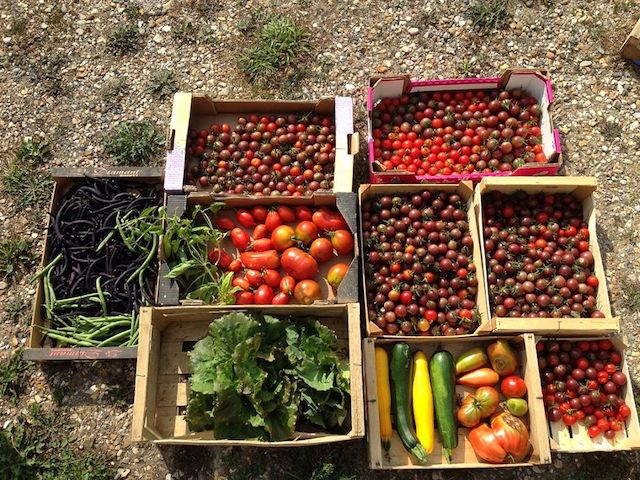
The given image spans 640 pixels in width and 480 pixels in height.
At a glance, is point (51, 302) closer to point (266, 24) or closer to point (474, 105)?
point (266, 24)

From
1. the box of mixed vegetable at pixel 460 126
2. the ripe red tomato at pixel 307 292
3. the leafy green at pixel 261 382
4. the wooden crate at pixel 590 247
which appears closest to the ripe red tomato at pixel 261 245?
the ripe red tomato at pixel 307 292

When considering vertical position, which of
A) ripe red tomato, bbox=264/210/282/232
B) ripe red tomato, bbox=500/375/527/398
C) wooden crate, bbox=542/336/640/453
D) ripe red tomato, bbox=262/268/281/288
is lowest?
wooden crate, bbox=542/336/640/453

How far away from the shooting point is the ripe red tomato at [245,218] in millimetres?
4492

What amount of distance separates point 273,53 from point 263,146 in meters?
1.50

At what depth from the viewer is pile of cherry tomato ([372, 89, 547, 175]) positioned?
4.70 metres

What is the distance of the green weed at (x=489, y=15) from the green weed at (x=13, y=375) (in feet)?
19.2

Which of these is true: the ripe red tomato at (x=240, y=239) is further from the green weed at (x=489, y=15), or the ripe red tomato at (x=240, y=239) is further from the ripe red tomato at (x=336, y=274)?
the green weed at (x=489, y=15)

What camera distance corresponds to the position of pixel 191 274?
4.24 m

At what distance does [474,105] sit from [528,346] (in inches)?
91.7

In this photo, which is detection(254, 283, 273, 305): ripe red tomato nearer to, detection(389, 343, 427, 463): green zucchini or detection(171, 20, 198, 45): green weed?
detection(389, 343, 427, 463): green zucchini

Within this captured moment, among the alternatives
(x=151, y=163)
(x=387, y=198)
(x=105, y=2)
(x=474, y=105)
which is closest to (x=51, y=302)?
(x=151, y=163)

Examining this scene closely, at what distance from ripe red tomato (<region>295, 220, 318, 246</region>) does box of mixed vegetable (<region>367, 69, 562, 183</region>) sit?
2.42 ft

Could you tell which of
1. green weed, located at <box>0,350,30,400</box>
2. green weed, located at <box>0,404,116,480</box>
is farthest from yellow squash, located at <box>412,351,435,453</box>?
green weed, located at <box>0,350,30,400</box>

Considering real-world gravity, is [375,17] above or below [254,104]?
above
